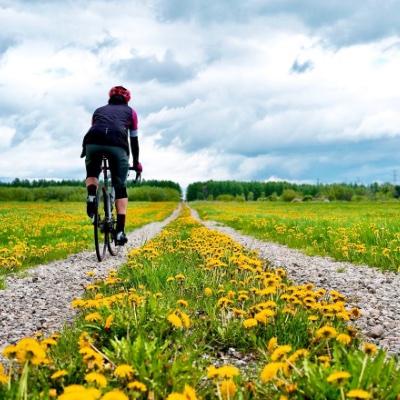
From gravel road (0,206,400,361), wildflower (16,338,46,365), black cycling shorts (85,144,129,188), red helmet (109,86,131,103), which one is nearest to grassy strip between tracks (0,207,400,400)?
wildflower (16,338,46,365)

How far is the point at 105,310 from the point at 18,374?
1.10 m

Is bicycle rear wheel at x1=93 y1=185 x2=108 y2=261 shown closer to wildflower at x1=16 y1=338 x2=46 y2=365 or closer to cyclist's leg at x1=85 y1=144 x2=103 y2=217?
cyclist's leg at x1=85 y1=144 x2=103 y2=217

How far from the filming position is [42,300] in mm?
5613

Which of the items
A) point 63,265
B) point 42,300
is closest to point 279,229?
point 63,265

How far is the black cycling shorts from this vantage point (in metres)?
8.29

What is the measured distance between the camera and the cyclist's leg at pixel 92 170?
27.2ft

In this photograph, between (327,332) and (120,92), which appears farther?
(120,92)

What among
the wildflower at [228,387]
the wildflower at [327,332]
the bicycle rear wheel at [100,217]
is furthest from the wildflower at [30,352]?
the bicycle rear wheel at [100,217]

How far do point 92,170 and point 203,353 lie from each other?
5875mm

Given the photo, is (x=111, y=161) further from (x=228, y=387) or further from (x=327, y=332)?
(x=228, y=387)

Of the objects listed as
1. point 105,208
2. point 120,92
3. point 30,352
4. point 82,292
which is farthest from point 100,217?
point 30,352

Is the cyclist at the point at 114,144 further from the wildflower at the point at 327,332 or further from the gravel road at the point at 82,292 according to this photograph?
the wildflower at the point at 327,332

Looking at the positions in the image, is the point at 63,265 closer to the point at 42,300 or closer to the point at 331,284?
the point at 42,300

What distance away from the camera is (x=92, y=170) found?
337 inches
